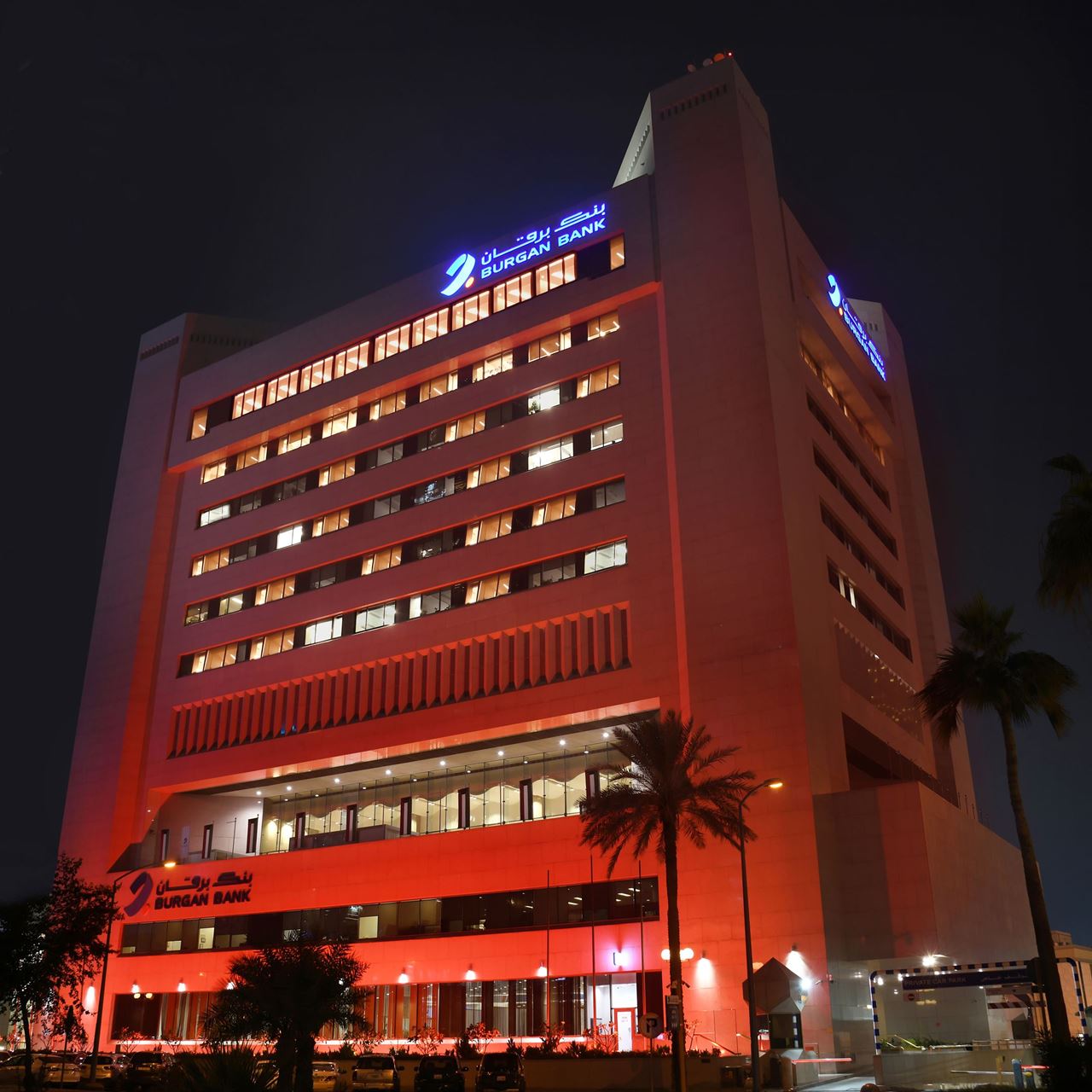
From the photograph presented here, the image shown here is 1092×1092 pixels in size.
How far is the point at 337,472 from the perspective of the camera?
81.8 m

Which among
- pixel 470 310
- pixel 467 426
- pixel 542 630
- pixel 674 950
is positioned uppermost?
pixel 470 310

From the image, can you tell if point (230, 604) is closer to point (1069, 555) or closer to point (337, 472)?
point (337, 472)

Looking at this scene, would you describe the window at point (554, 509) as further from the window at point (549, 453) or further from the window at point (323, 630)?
the window at point (323, 630)

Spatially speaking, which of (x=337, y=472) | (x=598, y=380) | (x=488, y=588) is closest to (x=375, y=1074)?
(x=488, y=588)

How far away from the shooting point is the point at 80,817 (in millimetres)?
83312

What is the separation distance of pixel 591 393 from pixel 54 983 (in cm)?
4311

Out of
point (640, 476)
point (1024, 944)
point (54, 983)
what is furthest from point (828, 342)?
point (54, 983)

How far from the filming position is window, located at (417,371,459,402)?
3061 inches

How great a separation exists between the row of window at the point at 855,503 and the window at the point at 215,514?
45828 mm

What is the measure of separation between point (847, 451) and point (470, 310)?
28726 millimetres

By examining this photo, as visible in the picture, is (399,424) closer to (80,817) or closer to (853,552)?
(853,552)

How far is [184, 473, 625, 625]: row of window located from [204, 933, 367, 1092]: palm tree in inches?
1377

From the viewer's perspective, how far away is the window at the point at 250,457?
87.8 metres

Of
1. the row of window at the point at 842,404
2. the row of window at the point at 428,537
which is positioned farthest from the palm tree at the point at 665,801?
the row of window at the point at 842,404
